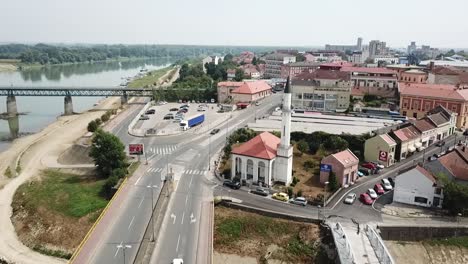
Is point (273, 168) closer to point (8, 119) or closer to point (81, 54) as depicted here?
point (8, 119)

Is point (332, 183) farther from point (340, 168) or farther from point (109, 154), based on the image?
point (109, 154)

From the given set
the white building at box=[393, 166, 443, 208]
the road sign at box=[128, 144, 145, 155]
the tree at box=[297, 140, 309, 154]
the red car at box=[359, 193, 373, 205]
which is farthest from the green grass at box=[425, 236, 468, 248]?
the road sign at box=[128, 144, 145, 155]

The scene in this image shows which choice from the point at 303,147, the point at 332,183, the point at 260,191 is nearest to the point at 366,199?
the point at 332,183

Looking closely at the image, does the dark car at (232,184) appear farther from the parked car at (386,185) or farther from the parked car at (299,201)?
the parked car at (386,185)

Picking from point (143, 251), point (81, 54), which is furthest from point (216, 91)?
point (81, 54)

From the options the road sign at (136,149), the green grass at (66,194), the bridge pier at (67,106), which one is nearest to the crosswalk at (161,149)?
the road sign at (136,149)

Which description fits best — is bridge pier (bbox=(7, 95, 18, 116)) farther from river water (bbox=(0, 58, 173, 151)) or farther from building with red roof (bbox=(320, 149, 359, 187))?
building with red roof (bbox=(320, 149, 359, 187))
